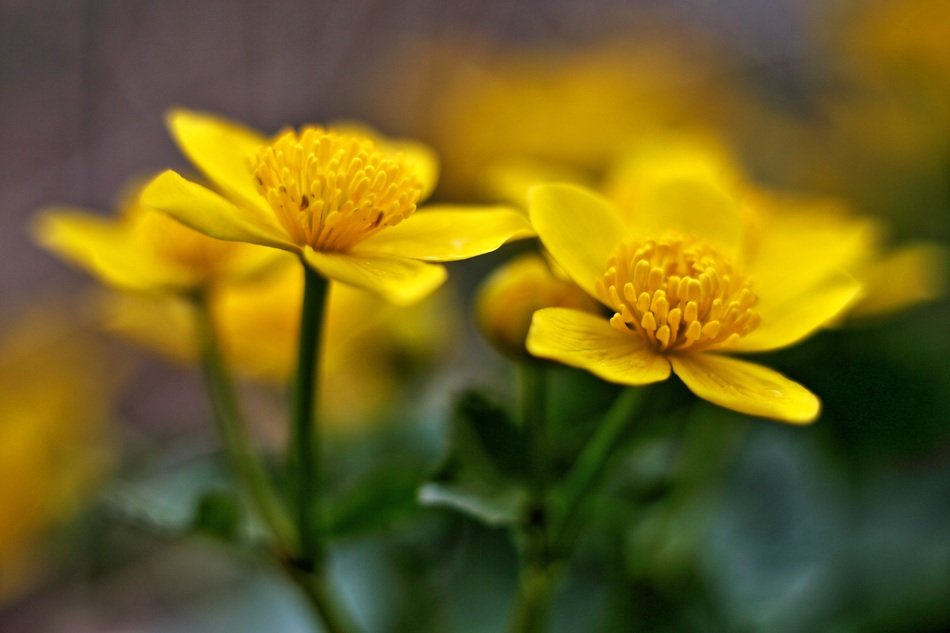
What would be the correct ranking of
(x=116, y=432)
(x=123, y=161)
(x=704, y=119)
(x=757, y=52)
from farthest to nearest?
1. (x=123, y=161)
2. (x=757, y=52)
3. (x=704, y=119)
4. (x=116, y=432)

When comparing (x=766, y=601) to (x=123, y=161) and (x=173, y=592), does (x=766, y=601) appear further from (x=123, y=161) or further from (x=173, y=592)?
(x=123, y=161)

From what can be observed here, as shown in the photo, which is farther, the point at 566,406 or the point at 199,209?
the point at 566,406

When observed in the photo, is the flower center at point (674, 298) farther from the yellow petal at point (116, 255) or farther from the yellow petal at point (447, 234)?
the yellow petal at point (116, 255)

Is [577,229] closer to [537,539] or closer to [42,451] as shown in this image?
[537,539]

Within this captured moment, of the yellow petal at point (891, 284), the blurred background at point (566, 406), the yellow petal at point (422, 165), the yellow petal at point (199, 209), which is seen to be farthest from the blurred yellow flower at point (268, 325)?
the yellow petal at point (891, 284)

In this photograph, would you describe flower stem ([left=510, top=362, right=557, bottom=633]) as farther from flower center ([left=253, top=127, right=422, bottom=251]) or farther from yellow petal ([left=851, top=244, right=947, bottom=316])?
yellow petal ([left=851, top=244, right=947, bottom=316])

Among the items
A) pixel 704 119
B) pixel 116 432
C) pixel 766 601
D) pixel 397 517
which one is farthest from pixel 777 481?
pixel 116 432

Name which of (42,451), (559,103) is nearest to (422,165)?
(42,451)
